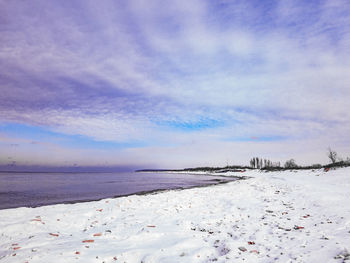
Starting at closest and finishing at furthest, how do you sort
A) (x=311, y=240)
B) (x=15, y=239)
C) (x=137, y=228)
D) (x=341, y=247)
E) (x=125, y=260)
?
(x=341, y=247), (x=125, y=260), (x=311, y=240), (x=15, y=239), (x=137, y=228)

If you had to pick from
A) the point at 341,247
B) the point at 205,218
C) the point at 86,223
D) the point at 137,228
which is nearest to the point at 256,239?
the point at 341,247

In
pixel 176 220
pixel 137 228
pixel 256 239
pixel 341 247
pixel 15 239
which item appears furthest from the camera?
pixel 176 220

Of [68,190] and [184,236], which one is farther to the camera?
[68,190]

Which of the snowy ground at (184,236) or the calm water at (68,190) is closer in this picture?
the snowy ground at (184,236)

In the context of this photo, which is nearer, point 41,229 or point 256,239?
point 256,239

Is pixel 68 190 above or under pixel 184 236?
under

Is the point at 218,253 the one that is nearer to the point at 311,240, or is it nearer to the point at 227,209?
the point at 311,240

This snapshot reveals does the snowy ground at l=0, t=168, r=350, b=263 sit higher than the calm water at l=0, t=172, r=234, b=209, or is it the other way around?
the snowy ground at l=0, t=168, r=350, b=263

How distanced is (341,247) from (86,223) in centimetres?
924

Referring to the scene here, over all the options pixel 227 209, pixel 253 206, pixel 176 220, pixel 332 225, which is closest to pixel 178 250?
pixel 176 220

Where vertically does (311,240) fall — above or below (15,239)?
above

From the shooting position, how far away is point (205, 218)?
924 cm

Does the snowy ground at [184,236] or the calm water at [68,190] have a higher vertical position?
the snowy ground at [184,236]

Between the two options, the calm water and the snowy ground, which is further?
the calm water
